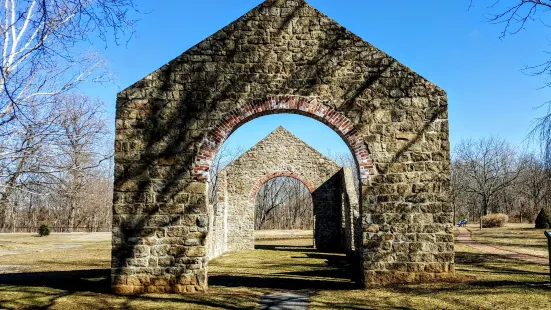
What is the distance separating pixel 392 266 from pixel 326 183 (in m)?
11.7

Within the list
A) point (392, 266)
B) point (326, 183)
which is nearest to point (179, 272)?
point (392, 266)

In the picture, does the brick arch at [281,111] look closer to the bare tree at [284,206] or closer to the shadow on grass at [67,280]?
the shadow on grass at [67,280]

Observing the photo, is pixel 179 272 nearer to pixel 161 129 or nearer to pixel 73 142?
pixel 161 129

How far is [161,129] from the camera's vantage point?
25.5 feet

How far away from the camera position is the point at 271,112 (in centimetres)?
791

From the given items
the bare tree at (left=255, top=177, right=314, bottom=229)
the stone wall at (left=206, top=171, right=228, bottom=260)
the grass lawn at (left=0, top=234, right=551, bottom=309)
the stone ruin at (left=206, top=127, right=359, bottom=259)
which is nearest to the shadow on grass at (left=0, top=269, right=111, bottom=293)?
the grass lawn at (left=0, top=234, right=551, bottom=309)

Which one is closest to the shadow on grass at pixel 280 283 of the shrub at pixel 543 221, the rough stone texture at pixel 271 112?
the rough stone texture at pixel 271 112

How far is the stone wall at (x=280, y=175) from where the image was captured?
18422 millimetres

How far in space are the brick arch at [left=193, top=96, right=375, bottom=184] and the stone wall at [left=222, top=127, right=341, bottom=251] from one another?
10885 mm

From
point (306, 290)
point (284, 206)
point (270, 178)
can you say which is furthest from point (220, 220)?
point (284, 206)

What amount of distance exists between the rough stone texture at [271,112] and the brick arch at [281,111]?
20mm

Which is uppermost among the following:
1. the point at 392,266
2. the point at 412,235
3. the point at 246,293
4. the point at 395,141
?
the point at 395,141

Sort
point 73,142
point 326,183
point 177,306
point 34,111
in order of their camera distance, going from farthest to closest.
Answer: point 326,183
point 73,142
point 34,111
point 177,306

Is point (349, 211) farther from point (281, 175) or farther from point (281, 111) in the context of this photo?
point (281, 111)
